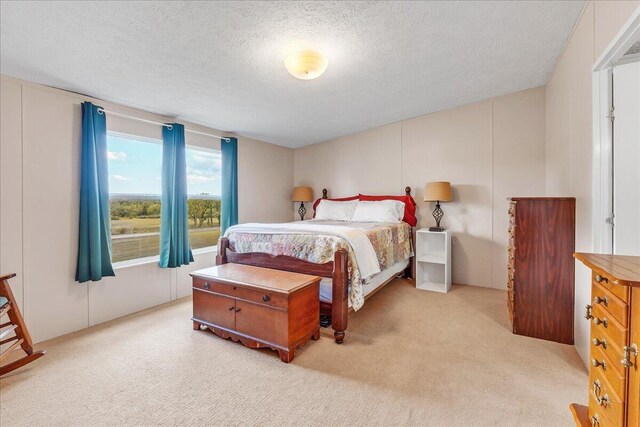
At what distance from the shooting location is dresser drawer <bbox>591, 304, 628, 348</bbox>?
0.93 m

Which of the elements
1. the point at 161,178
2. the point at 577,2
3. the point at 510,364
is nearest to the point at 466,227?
the point at 510,364

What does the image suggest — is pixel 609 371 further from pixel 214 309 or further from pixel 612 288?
pixel 214 309

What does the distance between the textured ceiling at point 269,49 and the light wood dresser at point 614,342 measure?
6.05ft

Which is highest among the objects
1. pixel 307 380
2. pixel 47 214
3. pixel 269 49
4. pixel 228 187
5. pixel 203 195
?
pixel 269 49

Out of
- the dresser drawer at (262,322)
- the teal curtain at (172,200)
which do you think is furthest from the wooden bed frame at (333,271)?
the teal curtain at (172,200)

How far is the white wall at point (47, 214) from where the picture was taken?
2.23m

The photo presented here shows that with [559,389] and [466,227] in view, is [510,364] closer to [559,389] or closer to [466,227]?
[559,389]

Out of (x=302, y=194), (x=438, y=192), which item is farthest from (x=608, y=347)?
(x=302, y=194)

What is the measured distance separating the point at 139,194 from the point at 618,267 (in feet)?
12.2

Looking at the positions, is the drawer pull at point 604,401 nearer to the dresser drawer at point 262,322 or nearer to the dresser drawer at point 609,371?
the dresser drawer at point 609,371

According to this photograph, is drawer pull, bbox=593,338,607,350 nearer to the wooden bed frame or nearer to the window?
the wooden bed frame

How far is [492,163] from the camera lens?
374cm

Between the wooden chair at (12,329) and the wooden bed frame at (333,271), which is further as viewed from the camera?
the wooden bed frame at (333,271)

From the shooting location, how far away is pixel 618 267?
996 mm
